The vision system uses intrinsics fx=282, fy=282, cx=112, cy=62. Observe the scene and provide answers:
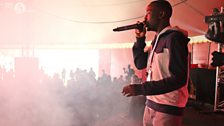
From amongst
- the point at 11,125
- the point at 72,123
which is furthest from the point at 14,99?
the point at 72,123

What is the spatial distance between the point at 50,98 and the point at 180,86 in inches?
114

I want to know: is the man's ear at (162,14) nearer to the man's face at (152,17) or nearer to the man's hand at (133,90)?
the man's face at (152,17)

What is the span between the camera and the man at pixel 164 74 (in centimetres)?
138

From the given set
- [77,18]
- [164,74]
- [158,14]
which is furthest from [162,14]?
[77,18]

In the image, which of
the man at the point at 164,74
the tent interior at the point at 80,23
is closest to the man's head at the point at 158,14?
the man at the point at 164,74

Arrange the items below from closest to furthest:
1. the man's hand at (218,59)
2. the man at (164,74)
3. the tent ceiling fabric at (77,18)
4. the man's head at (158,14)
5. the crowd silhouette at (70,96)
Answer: the man at (164,74), the man's head at (158,14), the man's hand at (218,59), the crowd silhouette at (70,96), the tent ceiling fabric at (77,18)

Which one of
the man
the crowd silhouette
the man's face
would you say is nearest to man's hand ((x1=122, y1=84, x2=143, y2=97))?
the man

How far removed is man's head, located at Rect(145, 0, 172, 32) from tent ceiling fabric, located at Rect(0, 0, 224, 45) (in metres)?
2.45

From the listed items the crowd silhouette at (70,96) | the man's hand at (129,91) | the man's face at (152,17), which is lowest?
the crowd silhouette at (70,96)

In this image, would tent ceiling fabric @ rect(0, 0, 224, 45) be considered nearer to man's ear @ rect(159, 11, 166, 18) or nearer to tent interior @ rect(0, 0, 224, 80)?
tent interior @ rect(0, 0, 224, 80)

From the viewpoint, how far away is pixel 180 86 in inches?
55.6

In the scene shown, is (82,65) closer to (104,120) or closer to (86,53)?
(86,53)

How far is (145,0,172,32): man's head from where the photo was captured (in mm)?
1529

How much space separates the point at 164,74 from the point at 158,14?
333 millimetres
